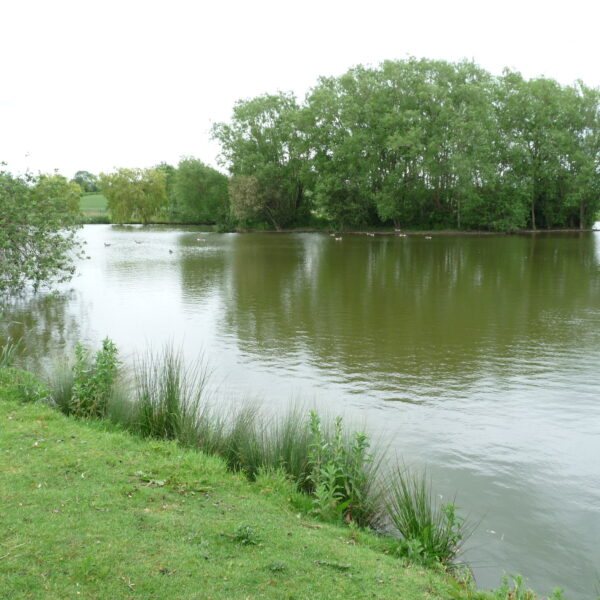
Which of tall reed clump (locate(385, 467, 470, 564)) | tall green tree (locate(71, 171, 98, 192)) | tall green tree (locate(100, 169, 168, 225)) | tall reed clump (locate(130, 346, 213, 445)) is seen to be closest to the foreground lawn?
tall reed clump (locate(385, 467, 470, 564))

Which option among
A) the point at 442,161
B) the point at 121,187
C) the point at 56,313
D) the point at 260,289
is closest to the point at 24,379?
the point at 56,313

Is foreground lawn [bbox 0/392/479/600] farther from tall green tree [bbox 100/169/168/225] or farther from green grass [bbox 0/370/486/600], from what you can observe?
tall green tree [bbox 100/169/168/225]

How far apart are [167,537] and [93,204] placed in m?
120

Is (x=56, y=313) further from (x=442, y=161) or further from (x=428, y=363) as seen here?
(x=442, y=161)

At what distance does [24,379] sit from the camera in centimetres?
748

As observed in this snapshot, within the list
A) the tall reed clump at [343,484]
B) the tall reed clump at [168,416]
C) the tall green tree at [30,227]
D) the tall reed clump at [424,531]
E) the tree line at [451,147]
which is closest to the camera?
the tall reed clump at [424,531]

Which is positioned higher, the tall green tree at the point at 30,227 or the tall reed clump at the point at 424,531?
the tall green tree at the point at 30,227

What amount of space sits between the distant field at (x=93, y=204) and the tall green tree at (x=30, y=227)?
87.8m

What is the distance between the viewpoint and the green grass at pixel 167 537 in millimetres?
3260

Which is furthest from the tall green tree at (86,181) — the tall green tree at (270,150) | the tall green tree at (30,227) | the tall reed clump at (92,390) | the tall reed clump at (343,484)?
the tall reed clump at (343,484)

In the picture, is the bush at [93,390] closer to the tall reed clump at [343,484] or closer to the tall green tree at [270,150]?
the tall reed clump at [343,484]

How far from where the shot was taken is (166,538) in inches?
147

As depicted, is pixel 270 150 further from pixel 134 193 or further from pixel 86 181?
pixel 86 181

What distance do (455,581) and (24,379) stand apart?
6162mm
